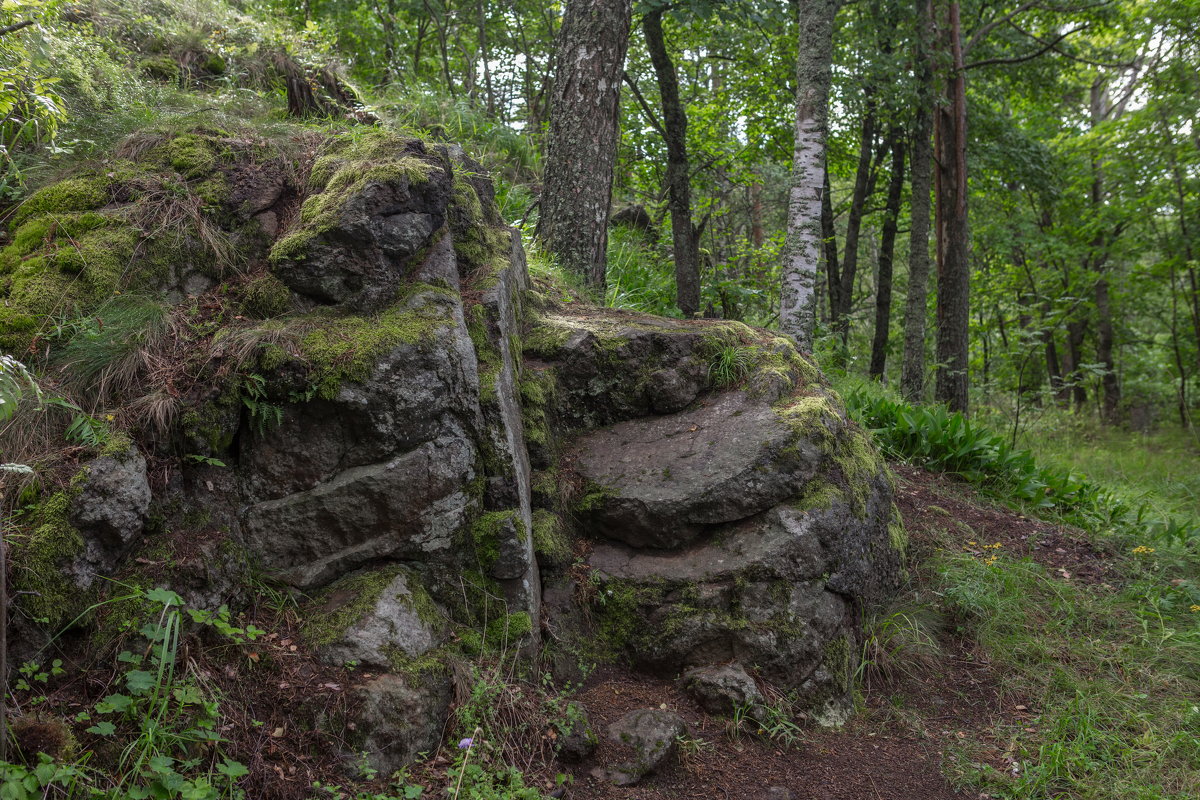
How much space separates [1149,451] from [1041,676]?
10.9 meters

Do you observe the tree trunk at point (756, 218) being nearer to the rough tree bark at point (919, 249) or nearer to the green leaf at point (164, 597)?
the rough tree bark at point (919, 249)

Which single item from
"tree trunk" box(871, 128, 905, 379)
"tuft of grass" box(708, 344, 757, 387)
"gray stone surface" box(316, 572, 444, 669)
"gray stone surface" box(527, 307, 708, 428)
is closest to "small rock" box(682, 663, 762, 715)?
"gray stone surface" box(316, 572, 444, 669)

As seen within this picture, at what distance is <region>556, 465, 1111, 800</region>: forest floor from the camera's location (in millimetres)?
3283

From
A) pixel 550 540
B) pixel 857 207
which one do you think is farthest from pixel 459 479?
pixel 857 207

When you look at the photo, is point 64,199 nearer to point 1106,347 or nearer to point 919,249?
point 919,249

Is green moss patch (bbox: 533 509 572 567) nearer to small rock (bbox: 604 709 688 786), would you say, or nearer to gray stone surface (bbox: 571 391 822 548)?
gray stone surface (bbox: 571 391 822 548)

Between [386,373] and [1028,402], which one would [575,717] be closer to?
[386,373]

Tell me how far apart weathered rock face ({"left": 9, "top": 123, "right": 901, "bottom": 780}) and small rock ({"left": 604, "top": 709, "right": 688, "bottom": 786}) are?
4cm

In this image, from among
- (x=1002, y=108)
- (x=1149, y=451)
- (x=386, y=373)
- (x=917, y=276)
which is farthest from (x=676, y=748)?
(x=1002, y=108)

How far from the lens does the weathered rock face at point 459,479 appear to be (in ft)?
10.2

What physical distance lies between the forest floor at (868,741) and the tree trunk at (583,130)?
12.9 ft

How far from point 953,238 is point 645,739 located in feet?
26.5

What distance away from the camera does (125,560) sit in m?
2.82

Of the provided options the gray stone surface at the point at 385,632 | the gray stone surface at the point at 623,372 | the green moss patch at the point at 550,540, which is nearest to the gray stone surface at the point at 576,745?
the gray stone surface at the point at 385,632
